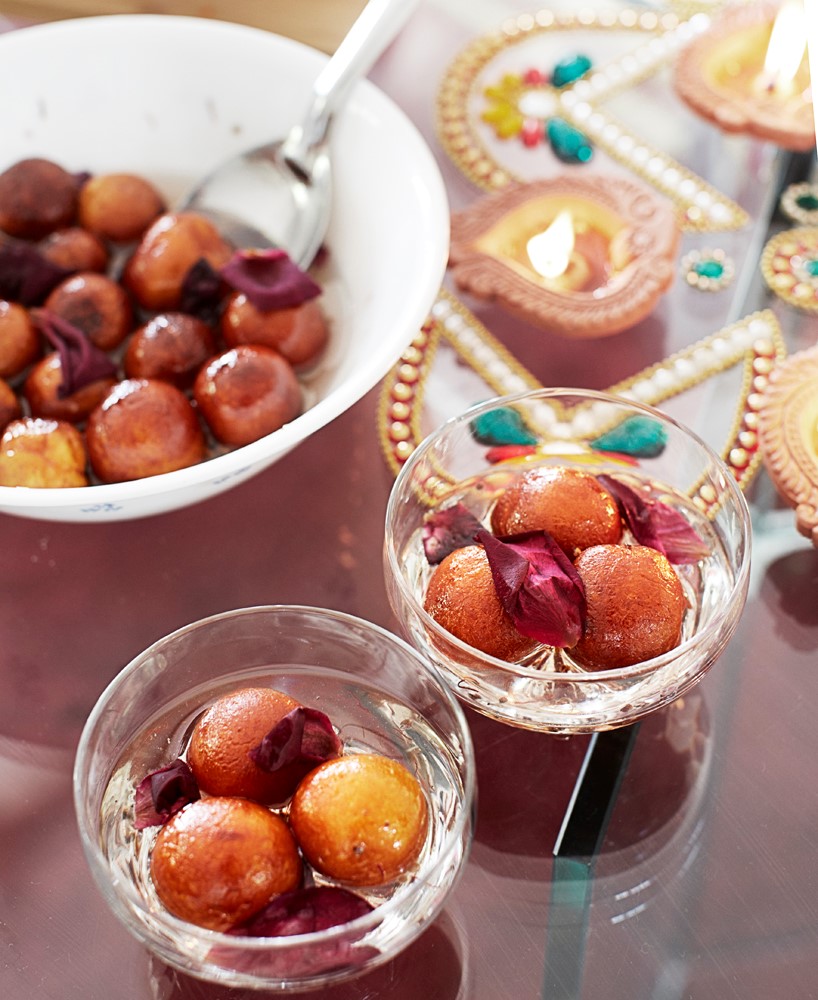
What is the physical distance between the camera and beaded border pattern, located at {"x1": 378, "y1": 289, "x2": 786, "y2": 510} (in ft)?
2.23

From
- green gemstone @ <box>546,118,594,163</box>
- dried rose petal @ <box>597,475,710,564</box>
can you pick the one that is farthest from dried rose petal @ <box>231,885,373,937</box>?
green gemstone @ <box>546,118,594,163</box>

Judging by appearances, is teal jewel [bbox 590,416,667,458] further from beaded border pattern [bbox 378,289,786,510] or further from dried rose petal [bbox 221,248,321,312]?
dried rose petal [bbox 221,248,321,312]

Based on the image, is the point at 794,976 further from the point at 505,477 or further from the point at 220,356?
the point at 220,356

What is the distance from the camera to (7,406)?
64 cm

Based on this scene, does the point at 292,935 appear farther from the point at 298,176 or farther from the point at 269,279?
the point at 298,176

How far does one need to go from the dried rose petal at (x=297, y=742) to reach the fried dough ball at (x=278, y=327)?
0.25 meters

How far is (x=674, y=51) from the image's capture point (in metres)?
0.89

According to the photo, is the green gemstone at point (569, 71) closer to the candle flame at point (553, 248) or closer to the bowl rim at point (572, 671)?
the candle flame at point (553, 248)

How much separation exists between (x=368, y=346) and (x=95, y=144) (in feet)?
0.96

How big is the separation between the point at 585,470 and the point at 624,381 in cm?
11

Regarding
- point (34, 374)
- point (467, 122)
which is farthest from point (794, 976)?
point (467, 122)

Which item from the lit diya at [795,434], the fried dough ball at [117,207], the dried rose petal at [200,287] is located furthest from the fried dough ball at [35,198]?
the lit diya at [795,434]

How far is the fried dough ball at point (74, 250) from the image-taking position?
0.71 meters

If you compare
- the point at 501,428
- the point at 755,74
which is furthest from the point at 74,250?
the point at 755,74
